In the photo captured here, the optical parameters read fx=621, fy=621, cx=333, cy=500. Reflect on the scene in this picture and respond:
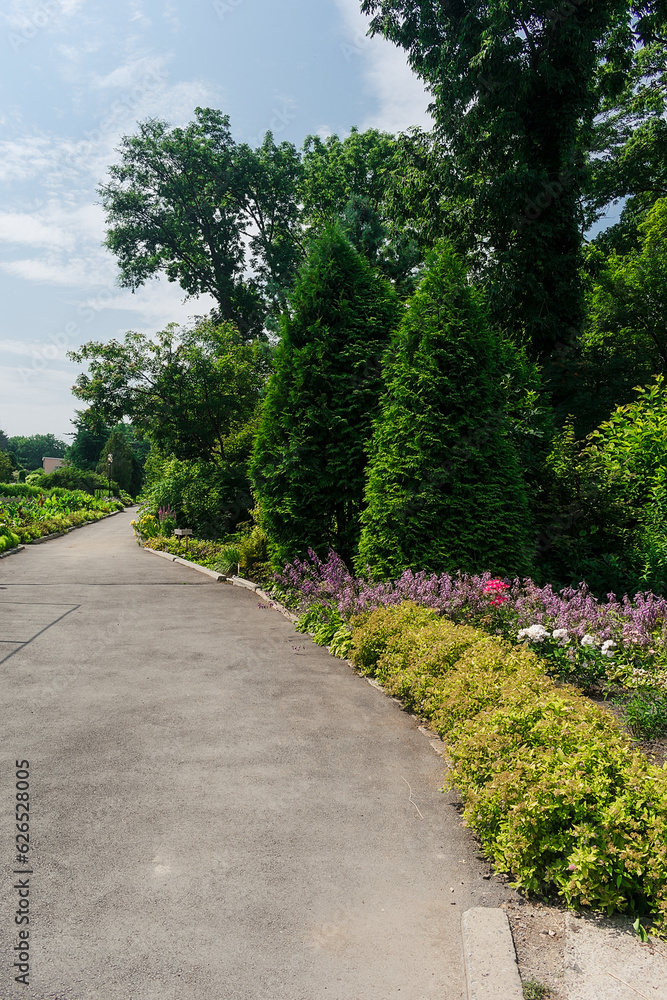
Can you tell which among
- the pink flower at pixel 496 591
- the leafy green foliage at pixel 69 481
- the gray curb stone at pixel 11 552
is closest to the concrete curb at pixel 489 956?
the pink flower at pixel 496 591

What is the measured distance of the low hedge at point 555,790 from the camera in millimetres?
2750

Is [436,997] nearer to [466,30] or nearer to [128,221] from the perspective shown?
[466,30]

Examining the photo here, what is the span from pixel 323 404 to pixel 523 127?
9.47m

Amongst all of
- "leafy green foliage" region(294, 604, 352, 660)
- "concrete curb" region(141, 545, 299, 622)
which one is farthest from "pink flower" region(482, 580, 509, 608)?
"concrete curb" region(141, 545, 299, 622)

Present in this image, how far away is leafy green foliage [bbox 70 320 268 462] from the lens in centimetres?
2052

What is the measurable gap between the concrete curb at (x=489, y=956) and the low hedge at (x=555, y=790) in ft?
1.07

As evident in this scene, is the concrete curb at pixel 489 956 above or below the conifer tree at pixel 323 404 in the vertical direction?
below

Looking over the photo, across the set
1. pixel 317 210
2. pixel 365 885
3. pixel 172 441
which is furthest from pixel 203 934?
pixel 317 210

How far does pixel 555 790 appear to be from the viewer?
2.99m

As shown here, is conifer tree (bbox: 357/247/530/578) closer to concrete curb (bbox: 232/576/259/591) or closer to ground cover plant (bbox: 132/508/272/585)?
concrete curb (bbox: 232/576/259/591)

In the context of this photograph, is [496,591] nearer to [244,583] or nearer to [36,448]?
[244,583]

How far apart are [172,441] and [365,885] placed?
19.3m

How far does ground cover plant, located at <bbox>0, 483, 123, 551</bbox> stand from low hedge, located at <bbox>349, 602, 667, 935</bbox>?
17.2 m

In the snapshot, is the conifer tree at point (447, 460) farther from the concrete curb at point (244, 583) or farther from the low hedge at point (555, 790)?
the concrete curb at point (244, 583)
